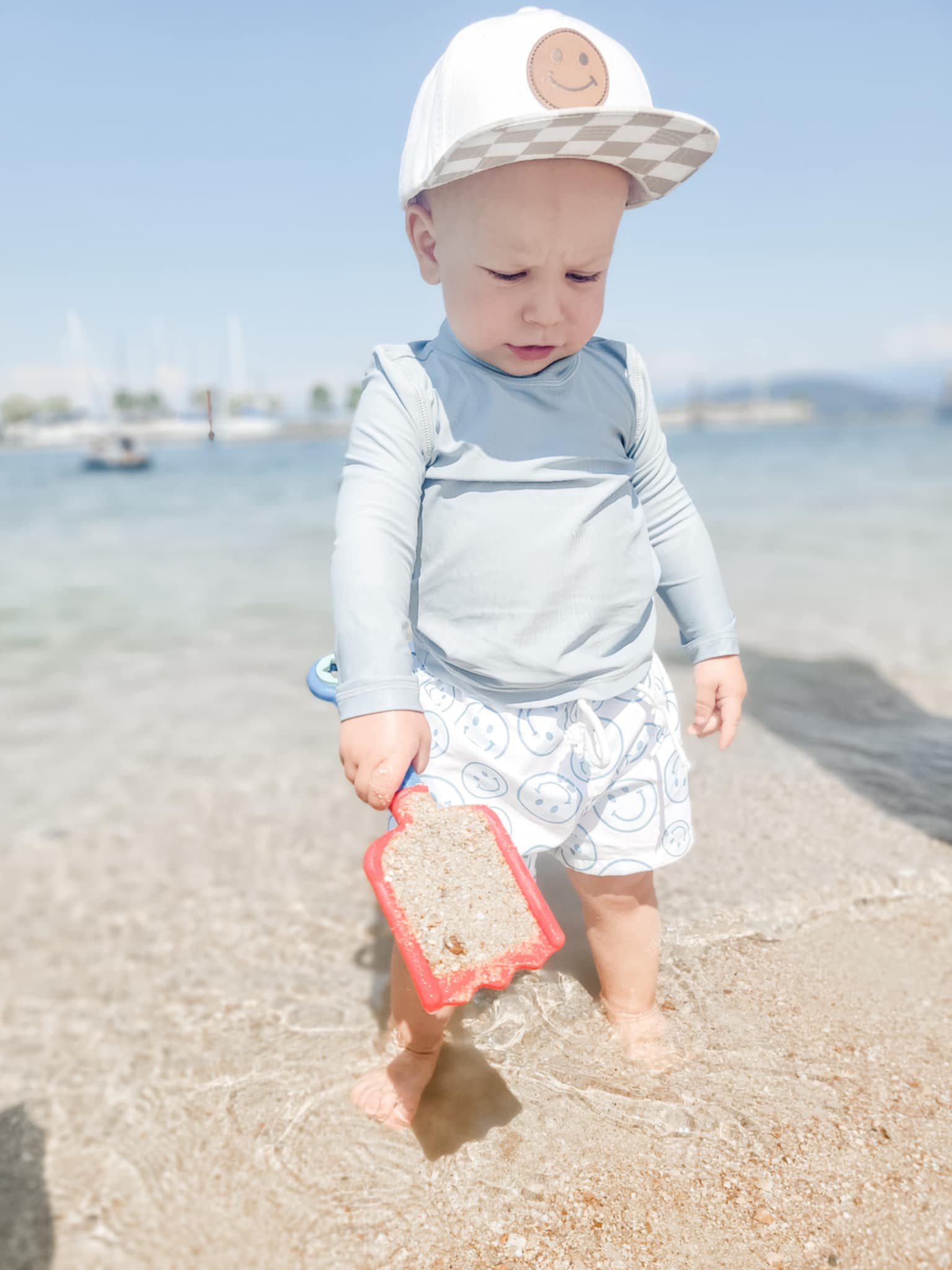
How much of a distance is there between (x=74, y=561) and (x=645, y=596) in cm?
816

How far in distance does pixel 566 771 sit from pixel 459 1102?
0.63m

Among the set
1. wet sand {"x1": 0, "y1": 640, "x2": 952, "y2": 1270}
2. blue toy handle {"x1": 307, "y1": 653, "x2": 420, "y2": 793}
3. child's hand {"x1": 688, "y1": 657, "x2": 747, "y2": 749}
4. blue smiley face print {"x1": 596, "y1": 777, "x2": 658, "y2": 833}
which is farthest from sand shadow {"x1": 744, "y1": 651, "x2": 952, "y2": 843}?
blue toy handle {"x1": 307, "y1": 653, "x2": 420, "y2": 793}

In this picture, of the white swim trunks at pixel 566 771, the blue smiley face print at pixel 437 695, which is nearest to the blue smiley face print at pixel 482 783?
the white swim trunks at pixel 566 771

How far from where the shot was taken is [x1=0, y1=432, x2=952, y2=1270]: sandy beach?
52.7 inches

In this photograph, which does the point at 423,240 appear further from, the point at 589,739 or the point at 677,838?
the point at 677,838

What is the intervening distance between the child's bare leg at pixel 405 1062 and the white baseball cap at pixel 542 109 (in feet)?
4.38

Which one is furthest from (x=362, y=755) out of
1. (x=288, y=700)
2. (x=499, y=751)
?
(x=288, y=700)

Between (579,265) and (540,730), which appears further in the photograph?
(540,730)

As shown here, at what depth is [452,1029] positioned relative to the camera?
177 centimetres

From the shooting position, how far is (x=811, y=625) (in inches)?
209

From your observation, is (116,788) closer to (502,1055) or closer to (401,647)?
(502,1055)

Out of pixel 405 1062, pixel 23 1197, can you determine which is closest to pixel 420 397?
pixel 405 1062

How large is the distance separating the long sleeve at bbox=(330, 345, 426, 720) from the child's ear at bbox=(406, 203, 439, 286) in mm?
149

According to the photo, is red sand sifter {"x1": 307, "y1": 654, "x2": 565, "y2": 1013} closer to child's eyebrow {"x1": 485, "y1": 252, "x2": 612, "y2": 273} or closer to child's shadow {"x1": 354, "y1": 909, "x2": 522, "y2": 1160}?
child's shadow {"x1": 354, "y1": 909, "x2": 522, "y2": 1160}
